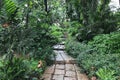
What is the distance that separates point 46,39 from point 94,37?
4.41ft

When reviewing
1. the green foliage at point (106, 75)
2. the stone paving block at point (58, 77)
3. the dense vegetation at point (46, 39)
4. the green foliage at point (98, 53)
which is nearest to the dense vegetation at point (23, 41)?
the dense vegetation at point (46, 39)

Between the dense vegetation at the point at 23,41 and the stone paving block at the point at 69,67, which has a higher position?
the dense vegetation at the point at 23,41

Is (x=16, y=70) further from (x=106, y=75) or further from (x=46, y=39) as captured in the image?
A: (x=46, y=39)

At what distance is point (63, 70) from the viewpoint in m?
5.08

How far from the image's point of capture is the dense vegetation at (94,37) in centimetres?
462

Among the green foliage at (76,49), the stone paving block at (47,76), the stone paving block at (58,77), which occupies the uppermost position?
the green foliage at (76,49)

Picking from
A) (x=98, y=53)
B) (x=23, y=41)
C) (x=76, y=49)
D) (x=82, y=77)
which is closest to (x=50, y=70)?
(x=82, y=77)

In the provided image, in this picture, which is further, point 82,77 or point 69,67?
point 69,67

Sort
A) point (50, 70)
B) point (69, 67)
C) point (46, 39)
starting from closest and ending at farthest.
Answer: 1. point (50, 70)
2. point (69, 67)
3. point (46, 39)

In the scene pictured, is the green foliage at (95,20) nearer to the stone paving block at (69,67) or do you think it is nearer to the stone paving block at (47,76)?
the stone paving block at (69,67)

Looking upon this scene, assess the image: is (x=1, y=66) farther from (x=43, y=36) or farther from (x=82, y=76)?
(x=43, y=36)

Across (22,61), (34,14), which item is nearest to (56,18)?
(34,14)

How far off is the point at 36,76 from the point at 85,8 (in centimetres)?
373

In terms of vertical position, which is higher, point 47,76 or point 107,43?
point 107,43
